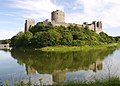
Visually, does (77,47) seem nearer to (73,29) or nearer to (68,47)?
(68,47)

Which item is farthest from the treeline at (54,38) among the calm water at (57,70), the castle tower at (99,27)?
the calm water at (57,70)

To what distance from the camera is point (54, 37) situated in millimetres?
76812

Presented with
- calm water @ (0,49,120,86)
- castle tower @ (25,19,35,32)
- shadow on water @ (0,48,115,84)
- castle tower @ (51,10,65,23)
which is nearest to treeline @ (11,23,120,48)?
castle tower @ (25,19,35,32)

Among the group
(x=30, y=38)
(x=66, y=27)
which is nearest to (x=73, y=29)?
(x=66, y=27)

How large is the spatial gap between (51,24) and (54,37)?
64.0 feet

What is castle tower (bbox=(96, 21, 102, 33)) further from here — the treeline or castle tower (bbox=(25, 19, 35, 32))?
castle tower (bbox=(25, 19, 35, 32))

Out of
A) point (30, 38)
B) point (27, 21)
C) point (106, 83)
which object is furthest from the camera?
point (27, 21)

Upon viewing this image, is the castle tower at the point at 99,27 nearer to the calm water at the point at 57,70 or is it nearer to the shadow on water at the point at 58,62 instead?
the shadow on water at the point at 58,62

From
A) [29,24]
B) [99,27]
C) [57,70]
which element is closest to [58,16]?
[29,24]

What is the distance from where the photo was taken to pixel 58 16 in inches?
3937

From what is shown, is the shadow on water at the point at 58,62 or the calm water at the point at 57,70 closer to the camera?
the calm water at the point at 57,70

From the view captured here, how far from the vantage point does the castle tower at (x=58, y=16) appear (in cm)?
10010

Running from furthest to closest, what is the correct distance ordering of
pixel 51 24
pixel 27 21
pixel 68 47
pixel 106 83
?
1. pixel 27 21
2. pixel 51 24
3. pixel 68 47
4. pixel 106 83

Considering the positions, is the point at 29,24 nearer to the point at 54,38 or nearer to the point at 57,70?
the point at 54,38
